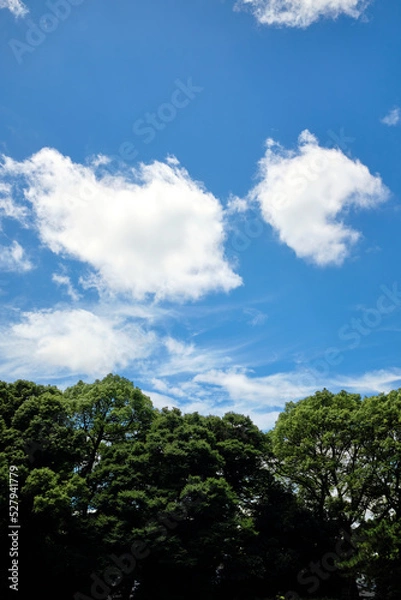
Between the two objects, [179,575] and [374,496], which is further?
[374,496]

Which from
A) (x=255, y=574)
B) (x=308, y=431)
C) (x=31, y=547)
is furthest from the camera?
(x=308, y=431)

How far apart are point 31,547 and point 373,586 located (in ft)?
51.5

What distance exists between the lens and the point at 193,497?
25359 millimetres

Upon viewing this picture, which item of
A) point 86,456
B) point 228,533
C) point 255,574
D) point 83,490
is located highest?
point 86,456

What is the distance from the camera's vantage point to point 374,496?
2781 centimetres

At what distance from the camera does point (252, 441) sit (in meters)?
31.3

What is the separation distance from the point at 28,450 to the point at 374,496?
19.6 metres

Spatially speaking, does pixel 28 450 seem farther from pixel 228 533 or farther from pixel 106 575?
pixel 228 533

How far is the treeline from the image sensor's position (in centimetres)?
2262

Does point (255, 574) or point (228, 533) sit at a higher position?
point (228, 533)

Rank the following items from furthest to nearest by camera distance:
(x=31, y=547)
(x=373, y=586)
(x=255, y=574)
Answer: (x=255, y=574) → (x=31, y=547) → (x=373, y=586)

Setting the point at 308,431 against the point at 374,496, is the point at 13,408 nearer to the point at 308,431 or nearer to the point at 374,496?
the point at 308,431

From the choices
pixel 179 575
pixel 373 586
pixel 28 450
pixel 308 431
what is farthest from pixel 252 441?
pixel 28 450

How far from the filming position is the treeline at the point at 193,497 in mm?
22625
